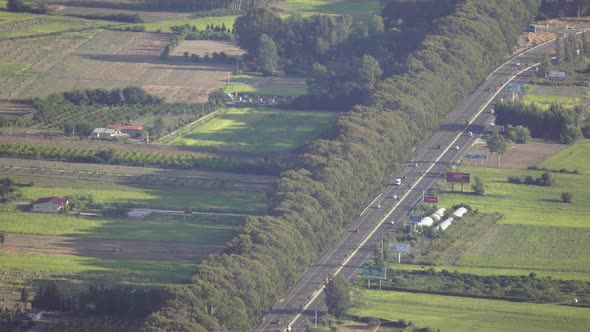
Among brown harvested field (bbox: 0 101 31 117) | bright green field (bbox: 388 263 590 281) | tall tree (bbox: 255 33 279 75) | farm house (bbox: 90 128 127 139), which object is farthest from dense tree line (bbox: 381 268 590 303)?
tall tree (bbox: 255 33 279 75)

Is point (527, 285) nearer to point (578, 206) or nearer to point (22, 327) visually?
point (578, 206)

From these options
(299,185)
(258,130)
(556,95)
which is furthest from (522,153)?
(299,185)

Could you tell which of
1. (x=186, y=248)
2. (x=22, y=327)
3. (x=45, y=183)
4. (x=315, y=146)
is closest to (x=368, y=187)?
(x=315, y=146)

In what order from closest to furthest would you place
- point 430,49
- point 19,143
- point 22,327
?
point 22,327, point 19,143, point 430,49

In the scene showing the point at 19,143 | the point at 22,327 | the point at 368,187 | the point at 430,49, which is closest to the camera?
the point at 22,327

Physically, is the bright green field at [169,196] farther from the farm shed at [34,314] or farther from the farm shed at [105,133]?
the farm shed at [34,314]
